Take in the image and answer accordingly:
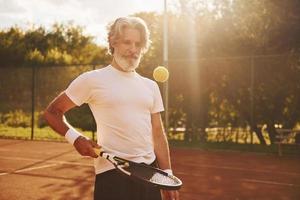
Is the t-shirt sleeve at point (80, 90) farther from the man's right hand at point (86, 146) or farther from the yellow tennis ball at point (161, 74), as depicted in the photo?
the yellow tennis ball at point (161, 74)

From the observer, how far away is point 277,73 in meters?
15.3

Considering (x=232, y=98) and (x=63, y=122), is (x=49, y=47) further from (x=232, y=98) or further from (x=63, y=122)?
(x=63, y=122)

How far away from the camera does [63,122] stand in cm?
308

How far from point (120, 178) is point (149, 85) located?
65cm

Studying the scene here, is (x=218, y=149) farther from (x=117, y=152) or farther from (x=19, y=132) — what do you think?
(x=117, y=152)

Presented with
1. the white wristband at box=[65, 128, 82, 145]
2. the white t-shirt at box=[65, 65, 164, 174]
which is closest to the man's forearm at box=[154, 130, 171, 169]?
the white t-shirt at box=[65, 65, 164, 174]

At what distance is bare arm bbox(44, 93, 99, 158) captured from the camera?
9.39 ft

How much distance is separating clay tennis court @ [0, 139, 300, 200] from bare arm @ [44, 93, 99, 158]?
476 centimetres

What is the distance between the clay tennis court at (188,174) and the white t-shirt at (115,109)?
188 inches

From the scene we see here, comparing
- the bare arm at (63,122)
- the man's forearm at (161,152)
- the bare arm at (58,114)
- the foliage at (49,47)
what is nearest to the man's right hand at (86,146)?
the bare arm at (63,122)

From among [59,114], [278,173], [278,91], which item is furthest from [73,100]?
[278,91]

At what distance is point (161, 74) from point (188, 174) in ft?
20.8

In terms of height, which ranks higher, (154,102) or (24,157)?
(154,102)

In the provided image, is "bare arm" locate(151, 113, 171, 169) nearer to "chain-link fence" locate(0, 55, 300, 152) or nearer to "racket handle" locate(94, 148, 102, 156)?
"racket handle" locate(94, 148, 102, 156)
